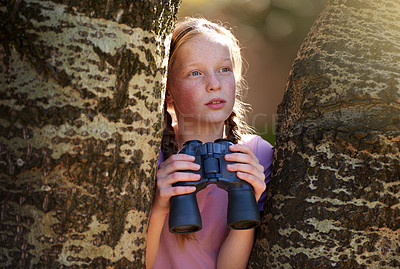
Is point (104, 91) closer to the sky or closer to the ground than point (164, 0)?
closer to the ground

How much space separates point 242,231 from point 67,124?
33.5 inches

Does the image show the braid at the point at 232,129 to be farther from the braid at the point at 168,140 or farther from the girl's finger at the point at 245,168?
the girl's finger at the point at 245,168

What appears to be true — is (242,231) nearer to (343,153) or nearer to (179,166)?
(179,166)

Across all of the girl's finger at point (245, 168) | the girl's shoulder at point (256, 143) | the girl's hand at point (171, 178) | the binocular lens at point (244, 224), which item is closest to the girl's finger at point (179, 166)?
the girl's hand at point (171, 178)

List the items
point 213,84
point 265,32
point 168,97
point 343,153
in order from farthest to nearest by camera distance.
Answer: point 265,32
point 168,97
point 213,84
point 343,153

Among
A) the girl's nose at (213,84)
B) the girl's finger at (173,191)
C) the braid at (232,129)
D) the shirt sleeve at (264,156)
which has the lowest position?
the girl's finger at (173,191)

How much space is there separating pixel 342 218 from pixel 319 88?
448 mm

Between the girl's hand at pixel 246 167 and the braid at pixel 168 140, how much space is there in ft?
1.96

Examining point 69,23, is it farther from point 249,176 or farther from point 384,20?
point 384,20

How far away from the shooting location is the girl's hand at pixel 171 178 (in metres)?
1.53

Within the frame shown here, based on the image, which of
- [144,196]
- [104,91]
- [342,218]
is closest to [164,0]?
[104,91]

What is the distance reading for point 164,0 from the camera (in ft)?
4.49

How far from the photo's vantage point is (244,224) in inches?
61.7

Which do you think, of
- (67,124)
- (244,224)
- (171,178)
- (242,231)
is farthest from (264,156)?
(67,124)
